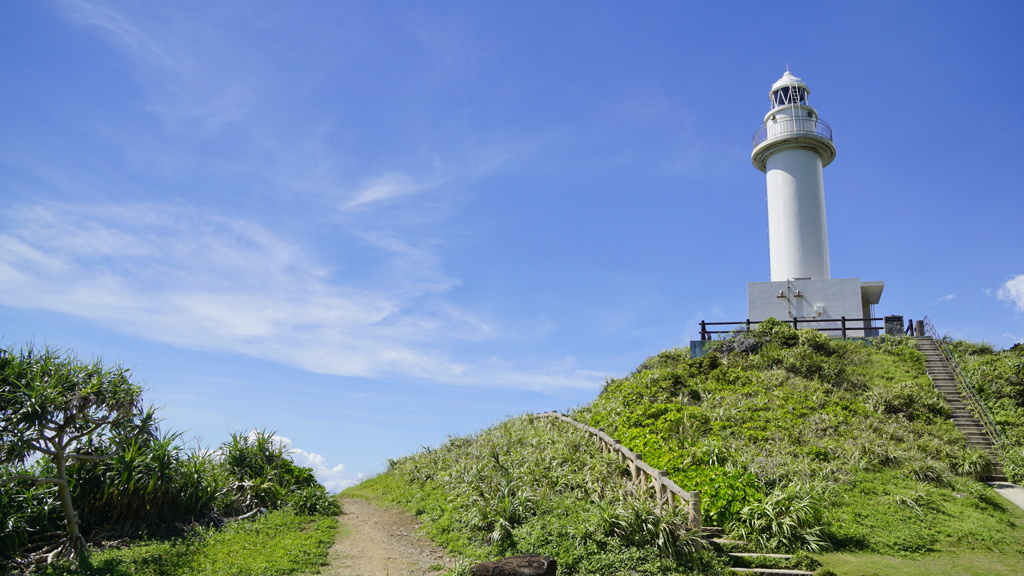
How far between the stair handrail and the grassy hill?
3.47ft

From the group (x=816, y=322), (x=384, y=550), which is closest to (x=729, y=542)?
(x=384, y=550)

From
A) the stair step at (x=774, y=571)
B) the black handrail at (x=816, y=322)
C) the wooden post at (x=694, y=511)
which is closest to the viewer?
the stair step at (x=774, y=571)

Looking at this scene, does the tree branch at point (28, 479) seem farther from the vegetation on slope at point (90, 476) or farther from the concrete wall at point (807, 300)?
the concrete wall at point (807, 300)

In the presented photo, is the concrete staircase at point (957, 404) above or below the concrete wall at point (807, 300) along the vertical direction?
below

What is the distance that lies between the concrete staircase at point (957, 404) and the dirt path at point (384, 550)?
A: 1445cm

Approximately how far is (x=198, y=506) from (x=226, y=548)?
2.34 meters

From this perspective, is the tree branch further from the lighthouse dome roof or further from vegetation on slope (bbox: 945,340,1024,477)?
the lighthouse dome roof

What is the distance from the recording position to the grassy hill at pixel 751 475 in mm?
10133

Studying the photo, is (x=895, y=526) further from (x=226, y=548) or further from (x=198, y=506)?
(x=198, y=506)

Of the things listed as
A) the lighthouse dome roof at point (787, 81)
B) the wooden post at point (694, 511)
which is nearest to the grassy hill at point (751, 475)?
the wooden post at point (694, 511)

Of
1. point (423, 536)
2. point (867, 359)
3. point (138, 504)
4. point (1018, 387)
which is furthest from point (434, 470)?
point (1018, 387)

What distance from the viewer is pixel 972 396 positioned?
20.4 meters

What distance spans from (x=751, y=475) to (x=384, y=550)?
731cm

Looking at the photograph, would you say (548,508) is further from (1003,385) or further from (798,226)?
(798,226)
